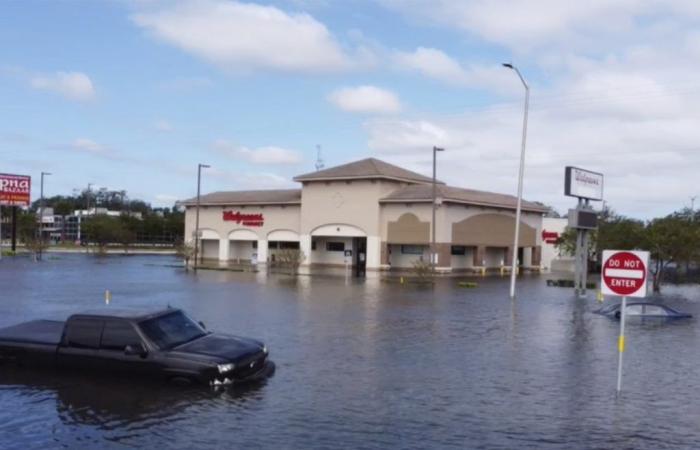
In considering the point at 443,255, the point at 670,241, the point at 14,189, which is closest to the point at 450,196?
the point at 443,255

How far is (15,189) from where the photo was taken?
3381 inches

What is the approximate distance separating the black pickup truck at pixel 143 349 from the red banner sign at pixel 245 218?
62679 millimetres

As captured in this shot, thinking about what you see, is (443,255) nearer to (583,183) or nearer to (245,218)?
(583,183)

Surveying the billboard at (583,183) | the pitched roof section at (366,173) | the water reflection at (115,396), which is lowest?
the water reflection at (115,396)

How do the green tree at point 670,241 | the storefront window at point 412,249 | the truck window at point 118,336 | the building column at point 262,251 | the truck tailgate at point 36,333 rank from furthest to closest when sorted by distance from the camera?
the building column at point 262,251 < the storefront window at point 412,249 < the green tree at point 670,241 < the truck tailgate at point 36,333 < the truck window at point 118,336

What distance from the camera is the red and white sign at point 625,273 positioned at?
12.4 m

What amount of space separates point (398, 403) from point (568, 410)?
8.66ft

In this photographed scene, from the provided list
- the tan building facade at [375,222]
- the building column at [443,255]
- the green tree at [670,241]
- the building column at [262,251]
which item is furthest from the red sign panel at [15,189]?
the green tree at [670,241]

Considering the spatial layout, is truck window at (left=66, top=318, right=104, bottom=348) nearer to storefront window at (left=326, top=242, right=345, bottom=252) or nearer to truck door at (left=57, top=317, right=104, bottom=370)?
truck door at (left=57, top=317, right=104, bottom=370)

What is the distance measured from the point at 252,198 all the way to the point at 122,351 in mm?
65980

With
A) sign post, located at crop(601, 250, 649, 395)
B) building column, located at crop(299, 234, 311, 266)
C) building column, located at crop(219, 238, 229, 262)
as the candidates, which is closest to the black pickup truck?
sign post, located at crop(601, 250, 649, 395)

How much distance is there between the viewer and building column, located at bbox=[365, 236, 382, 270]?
2591 inches

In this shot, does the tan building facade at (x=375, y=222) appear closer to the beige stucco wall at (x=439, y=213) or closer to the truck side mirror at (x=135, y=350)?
the beige stucco wall at (x=439, y=213)

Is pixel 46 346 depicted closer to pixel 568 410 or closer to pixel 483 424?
pixel 483 424
